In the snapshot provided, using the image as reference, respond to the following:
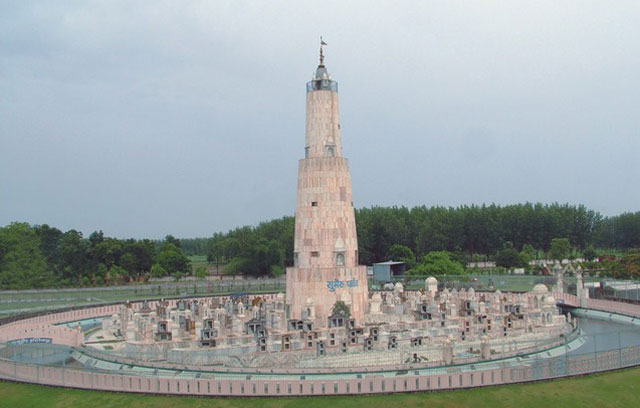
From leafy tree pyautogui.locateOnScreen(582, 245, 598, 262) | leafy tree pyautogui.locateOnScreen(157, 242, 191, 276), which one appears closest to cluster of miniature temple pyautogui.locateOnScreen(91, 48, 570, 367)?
leafy tree pyautogui.locateOnScreen(157, 242, 191, 276)

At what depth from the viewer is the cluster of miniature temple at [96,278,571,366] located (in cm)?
3506

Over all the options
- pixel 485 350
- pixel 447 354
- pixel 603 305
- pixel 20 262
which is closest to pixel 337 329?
pixel 447 354

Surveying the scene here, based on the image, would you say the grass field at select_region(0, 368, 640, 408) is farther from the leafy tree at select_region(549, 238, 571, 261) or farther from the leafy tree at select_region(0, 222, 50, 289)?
the leafy tree at select_region(549, 238, 571, 261)

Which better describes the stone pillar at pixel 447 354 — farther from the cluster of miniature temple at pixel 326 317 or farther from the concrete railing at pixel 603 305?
the concrete railing at pixel 603 305

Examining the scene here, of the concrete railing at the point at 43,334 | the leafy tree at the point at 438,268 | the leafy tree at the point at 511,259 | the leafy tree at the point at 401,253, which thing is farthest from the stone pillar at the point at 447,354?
the leafy tree at the point at 401,253

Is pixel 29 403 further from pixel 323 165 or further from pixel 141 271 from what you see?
pixel 141 271

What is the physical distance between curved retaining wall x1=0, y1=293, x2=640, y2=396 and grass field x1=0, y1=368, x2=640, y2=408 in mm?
379

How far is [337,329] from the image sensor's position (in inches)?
1463

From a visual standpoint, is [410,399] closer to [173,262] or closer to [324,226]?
[324,226]

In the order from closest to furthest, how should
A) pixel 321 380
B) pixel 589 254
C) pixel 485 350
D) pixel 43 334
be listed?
pixel 321 380 < pixel 485 350 < pixel 43 334 < pixel 589 254

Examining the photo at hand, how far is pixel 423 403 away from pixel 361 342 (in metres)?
10.0

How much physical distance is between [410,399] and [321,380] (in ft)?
12.0

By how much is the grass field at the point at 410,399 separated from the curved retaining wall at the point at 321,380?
14.9 inches

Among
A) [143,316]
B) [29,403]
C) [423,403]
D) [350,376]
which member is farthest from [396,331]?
[29,403]
